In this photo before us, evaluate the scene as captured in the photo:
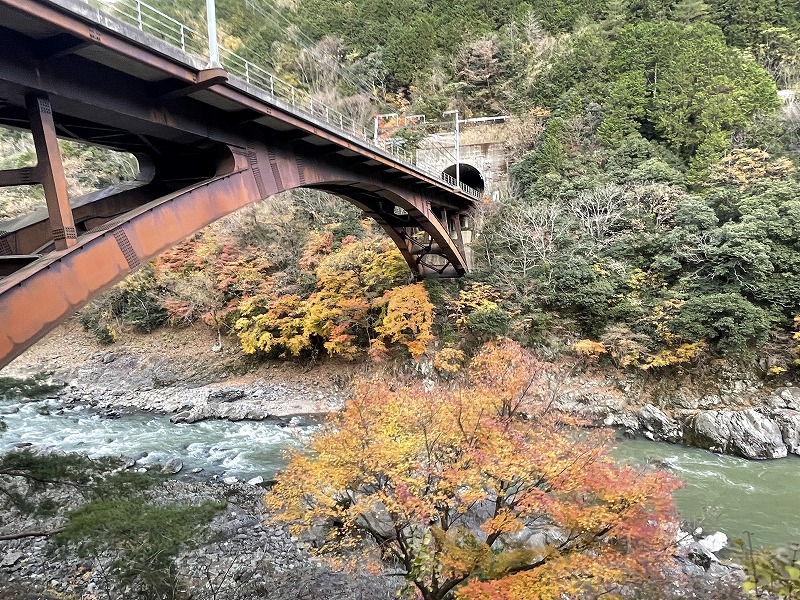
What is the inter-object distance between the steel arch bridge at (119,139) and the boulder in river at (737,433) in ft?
40.2

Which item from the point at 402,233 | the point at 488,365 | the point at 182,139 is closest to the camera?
the point at 182,139

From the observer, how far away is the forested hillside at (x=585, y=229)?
13.8 metres

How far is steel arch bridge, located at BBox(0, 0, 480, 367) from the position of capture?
3557 mm

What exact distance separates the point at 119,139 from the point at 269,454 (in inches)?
379

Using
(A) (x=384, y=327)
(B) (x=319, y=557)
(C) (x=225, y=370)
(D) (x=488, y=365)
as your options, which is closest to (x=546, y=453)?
(B) (x=319, y=557)

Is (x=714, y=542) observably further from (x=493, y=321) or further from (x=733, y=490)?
(x=493, y=321)

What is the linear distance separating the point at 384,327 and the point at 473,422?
942 centimetres

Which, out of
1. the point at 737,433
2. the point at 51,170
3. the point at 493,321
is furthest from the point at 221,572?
the point at 737,433

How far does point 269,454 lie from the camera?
12.7m

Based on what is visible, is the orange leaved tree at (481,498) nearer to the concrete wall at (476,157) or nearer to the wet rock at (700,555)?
the wet rock at (700,555)

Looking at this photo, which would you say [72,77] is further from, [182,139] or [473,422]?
[473,422]

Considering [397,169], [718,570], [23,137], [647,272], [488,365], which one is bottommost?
[718,570]

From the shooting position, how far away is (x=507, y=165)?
22.2 meters

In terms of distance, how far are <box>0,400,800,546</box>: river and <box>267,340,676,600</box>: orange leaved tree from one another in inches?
127
